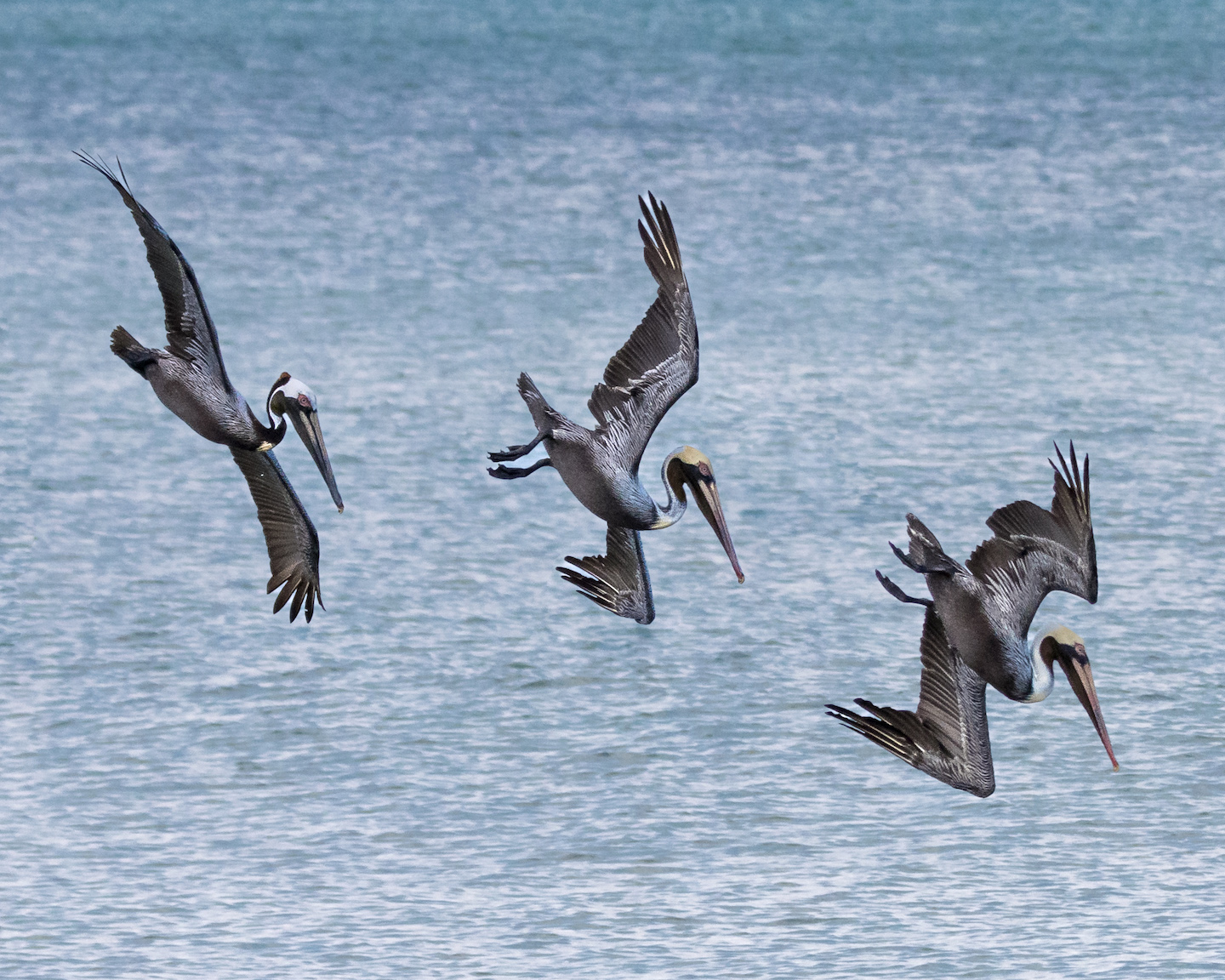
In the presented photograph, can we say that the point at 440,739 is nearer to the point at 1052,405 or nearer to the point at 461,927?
the point at 461,927

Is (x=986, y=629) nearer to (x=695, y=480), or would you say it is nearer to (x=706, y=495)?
(x=706, y=495)

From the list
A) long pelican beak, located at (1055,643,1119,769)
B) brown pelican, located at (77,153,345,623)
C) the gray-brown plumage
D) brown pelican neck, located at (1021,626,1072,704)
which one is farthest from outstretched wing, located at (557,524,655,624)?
long pelican beak, located at (1055,643,1119,769)

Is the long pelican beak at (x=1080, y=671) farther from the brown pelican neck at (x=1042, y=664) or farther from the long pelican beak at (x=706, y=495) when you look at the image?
the long pelican beak at (x=706, y=495)

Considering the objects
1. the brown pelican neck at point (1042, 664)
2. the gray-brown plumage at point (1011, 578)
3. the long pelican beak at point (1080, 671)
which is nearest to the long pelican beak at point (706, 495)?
the gray-brown plumage at point (1011, 578)

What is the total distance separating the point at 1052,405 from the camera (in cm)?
4250

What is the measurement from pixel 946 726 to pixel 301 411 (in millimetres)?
3967

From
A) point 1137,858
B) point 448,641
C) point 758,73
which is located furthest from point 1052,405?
point 758,73

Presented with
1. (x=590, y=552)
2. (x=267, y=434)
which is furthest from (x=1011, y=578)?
(x=590, y=552)

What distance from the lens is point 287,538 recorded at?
15672mm

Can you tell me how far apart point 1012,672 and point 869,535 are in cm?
2197

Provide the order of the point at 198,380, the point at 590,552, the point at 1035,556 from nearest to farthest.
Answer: the point at 198,380, the point at 1035,556, the point at 590,552

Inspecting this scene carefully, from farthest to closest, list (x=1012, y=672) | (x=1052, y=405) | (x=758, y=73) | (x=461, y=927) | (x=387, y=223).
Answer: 1. (x=758, y=73)
2. (x=387, y=223)
3. (x=1052, y=405)
4. (x=461, y=927)
5. (x=1012, y=672)

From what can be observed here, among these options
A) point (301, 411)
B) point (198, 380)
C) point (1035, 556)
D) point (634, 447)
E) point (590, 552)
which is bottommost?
point (1035, 556)

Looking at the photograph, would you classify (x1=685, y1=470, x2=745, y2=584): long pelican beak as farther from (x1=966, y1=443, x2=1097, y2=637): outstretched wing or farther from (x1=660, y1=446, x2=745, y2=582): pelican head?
(x1=966, y1=443, x2=1097, y2=637): outstretched wing
